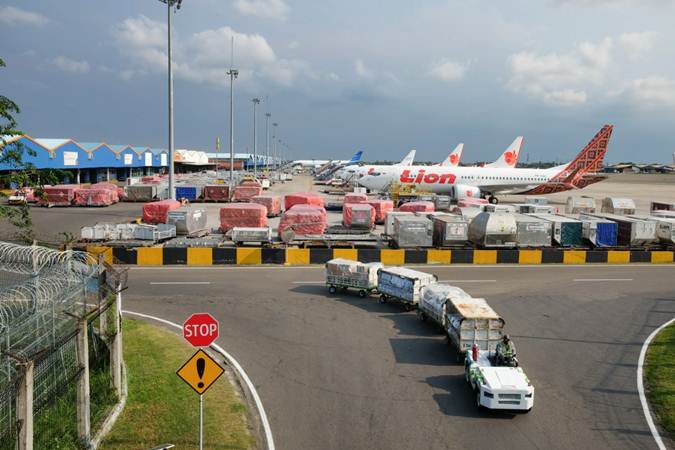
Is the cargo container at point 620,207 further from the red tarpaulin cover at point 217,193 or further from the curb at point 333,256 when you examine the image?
the red tarpaulin cover at point 217,193

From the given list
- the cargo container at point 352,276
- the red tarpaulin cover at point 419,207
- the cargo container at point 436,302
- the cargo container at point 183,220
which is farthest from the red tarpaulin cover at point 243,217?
the cargo container at point 436,302

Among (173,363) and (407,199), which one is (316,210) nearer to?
(173,363)

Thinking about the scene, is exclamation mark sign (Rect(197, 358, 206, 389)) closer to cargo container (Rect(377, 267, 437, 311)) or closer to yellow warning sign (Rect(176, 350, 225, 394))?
yellow warning sign (Rect(176, 350, 225, 394))

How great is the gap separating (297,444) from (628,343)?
13.6 m

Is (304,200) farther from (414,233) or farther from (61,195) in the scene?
(61,195)

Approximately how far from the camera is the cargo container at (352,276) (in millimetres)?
24922

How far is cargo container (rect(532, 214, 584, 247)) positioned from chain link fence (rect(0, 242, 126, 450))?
2922cm

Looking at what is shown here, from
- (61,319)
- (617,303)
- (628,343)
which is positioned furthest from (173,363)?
(617,303)

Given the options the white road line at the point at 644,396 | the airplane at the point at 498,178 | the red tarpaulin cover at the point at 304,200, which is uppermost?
the airplane at the point at 498,178

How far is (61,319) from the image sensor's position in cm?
1310

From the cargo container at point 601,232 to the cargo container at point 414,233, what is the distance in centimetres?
1063

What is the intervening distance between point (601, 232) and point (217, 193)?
4846 cm

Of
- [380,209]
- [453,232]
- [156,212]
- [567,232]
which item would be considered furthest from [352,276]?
[380,209]

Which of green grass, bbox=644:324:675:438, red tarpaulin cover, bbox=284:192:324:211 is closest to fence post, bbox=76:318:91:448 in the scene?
green grass, bbox=644:324:675:438
